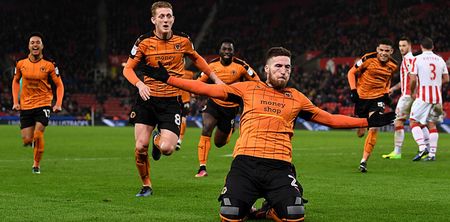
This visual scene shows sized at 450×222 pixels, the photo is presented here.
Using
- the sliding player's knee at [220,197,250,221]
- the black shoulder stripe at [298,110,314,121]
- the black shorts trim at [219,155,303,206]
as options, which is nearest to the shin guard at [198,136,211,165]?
the black shoulder stripe at [298,110,314,121]

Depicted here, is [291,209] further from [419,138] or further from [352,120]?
[419,138]

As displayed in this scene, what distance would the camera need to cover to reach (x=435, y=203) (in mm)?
9281

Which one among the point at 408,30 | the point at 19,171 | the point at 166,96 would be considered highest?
the point at 408,30

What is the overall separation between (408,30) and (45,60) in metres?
31.1

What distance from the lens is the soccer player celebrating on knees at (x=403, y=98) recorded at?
640 inches

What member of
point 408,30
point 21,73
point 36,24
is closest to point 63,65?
point 36,24

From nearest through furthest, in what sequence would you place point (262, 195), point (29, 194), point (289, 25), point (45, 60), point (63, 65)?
point (262, 195) < point (29, 194) < point (45, 60) < point (289, 25) < point (63, 65)

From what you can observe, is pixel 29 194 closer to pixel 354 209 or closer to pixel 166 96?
pixel 166 96

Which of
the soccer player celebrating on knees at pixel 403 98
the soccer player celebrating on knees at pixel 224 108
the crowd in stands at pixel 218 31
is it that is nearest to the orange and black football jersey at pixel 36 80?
the soccer player celebrating on knees at pixel 224 108

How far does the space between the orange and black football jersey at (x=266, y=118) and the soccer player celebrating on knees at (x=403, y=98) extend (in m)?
8.57

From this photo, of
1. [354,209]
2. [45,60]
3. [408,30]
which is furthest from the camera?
[408,30]

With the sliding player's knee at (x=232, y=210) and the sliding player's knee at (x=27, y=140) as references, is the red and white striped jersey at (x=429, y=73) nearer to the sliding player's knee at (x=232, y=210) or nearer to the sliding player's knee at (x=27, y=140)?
the sliding player's knee at (x=27, y=140)

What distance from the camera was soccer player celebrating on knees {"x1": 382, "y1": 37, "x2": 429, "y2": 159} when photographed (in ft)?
53.4

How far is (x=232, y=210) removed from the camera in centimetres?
735
